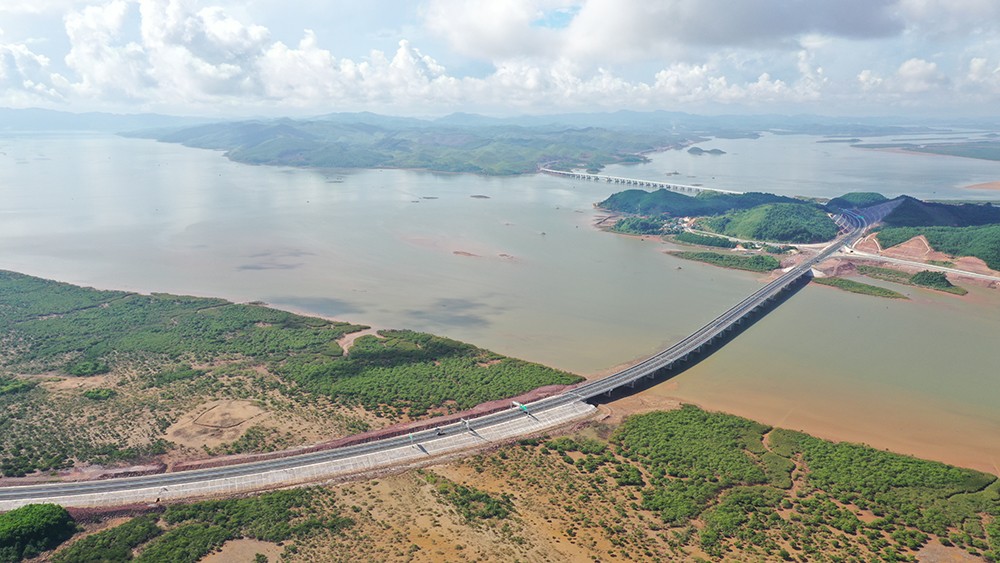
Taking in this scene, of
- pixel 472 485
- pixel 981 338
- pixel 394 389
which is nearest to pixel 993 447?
pixel 981 338

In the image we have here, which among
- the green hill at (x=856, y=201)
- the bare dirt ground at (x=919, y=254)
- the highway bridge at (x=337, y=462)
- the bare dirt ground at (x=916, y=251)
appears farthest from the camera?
the green hill at (x=856, y=201)

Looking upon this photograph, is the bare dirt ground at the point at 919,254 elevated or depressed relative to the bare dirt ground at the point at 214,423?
elevated

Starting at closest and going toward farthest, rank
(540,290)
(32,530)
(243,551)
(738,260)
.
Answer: (32,530) → (243,551) → (540,290) → (738,260)

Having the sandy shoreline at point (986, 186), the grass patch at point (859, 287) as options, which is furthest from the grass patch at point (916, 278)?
the sandy shoreline at point (986, 186)

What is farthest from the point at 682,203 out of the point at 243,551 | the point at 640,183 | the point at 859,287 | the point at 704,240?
the point at 243,551

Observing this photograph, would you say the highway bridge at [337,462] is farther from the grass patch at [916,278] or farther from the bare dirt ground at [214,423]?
the grass patch at [916,278]

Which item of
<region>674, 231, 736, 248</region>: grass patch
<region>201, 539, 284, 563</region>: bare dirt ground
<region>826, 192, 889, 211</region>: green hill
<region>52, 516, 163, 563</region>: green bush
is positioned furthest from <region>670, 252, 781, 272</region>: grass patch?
<region>52, 516, 163, 563</region>: green bush

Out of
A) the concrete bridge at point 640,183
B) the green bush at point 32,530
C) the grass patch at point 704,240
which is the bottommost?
the green bush at point 32,530

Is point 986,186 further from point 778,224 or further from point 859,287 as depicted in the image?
point 859,287
